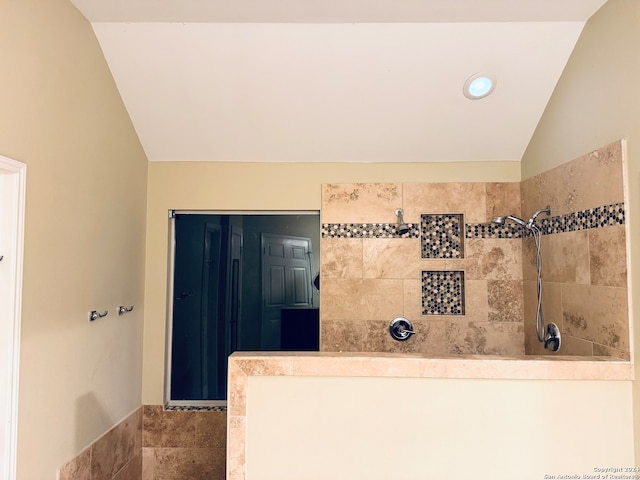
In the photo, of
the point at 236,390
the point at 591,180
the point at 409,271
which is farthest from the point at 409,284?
the point at 236,390

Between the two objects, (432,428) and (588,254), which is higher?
(588,254)

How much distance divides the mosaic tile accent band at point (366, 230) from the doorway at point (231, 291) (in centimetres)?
13

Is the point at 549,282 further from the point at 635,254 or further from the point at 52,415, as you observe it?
the point at 52,415

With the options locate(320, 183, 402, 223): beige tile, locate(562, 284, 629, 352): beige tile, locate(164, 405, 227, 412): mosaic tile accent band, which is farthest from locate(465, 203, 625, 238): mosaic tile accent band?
locate(164, 405, 227, 412): mosaic tile accent band

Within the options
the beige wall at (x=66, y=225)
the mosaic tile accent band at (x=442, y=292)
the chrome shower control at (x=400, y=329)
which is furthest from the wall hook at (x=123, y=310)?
the mosaic tile accent band at (x=442, y=292)

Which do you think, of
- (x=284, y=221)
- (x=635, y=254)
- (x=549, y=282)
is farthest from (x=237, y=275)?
(x=635, y=254)

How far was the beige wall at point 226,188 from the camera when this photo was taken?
9.93 ft

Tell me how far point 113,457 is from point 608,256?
106 inches

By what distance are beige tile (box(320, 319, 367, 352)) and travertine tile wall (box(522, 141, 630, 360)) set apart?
105 centimetres

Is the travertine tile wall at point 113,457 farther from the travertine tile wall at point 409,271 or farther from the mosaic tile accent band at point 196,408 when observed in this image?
the travertine tile wall at point 409,271

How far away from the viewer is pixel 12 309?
175 cm

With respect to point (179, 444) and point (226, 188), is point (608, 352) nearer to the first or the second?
point (226, 188)

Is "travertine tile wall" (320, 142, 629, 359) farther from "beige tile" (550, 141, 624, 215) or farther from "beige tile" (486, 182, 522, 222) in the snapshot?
"beige tile" (550, 141, 624, 215)

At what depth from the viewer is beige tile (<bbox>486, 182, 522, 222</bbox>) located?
297cm
